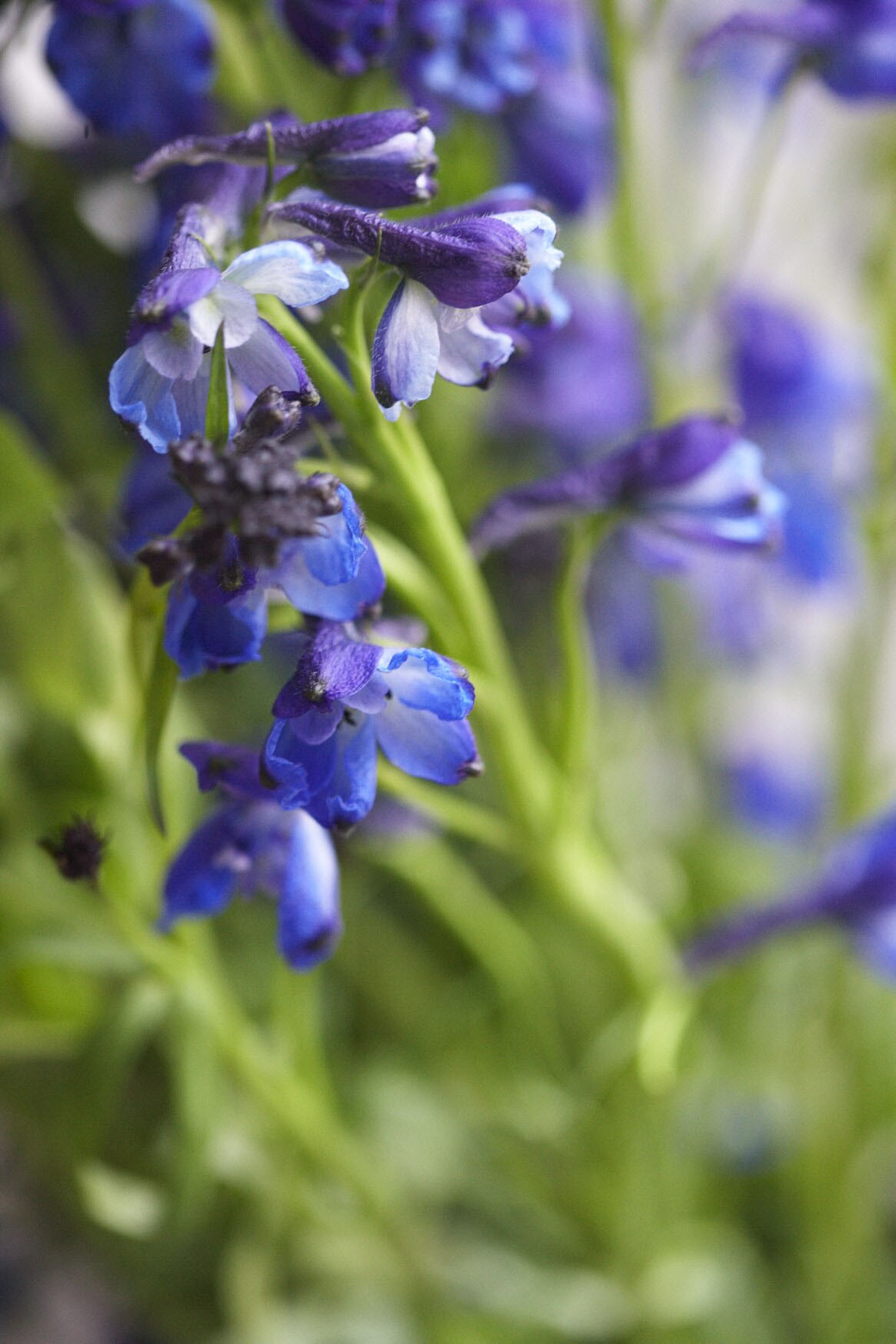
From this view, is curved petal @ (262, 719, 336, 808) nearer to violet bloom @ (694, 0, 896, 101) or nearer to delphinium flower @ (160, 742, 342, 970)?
delphinium flower @ (160, 742, 342, 970)

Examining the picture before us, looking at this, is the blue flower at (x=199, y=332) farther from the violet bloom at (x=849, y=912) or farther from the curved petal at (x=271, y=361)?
the violet bloom at (x=849, y=912)

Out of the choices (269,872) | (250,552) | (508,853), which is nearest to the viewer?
(250,552)

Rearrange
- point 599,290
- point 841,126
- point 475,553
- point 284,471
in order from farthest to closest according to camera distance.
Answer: point 841,126, point 599,290, point 475,553, point 284,471

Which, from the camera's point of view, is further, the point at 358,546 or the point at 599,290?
the point at 599,290

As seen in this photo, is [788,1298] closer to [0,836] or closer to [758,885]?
[758,885]

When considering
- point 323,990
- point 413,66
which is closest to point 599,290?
point 413,66

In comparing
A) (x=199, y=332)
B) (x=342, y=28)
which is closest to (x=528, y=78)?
(x=342, y=28)

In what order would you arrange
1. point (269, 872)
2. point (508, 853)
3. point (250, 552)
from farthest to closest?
1. point (508, 853)
2. point (269, 872)
3. point (250, 552)

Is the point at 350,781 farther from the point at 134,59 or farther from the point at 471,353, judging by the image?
the point at 134,59
